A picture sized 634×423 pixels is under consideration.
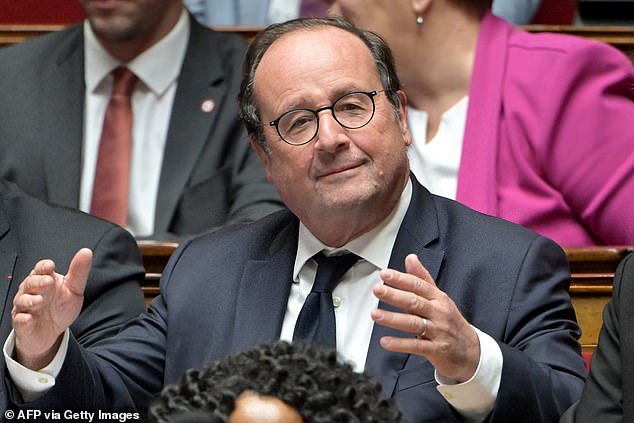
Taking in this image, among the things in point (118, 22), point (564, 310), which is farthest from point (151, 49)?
point (564, 310)

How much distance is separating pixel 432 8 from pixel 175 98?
19.9 inches

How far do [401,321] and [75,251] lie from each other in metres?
0.65

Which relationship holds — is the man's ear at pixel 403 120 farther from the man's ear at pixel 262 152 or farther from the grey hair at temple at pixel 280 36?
the man's ear at pixel 262 152

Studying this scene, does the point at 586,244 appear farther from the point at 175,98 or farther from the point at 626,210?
the point at 175,98

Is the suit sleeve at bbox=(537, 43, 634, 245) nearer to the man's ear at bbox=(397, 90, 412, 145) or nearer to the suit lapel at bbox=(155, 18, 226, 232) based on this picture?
the man's ear at bbox=(397, 90, 412, 145)

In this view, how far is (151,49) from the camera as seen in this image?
2416 mm

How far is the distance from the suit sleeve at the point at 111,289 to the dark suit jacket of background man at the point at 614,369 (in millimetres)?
668

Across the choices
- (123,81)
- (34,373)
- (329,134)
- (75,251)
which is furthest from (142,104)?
(34,373)

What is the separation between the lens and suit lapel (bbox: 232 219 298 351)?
1578mm

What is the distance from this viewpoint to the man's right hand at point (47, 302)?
4.60 feet

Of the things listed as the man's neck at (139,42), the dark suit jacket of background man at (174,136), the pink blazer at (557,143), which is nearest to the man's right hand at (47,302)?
the dark suit jacket of background man at (174,136)

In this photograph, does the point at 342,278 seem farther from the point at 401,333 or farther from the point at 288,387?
the point at 288,387

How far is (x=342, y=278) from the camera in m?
1.61

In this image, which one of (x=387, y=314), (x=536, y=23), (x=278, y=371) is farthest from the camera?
(x=536, y=23)
